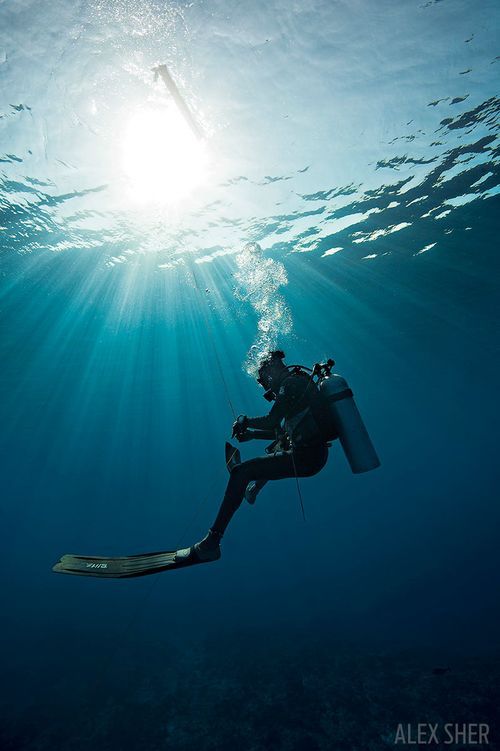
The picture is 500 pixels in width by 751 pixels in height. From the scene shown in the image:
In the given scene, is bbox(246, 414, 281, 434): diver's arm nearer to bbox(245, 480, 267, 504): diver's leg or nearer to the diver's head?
the diver's head

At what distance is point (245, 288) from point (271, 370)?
1591 centimetres

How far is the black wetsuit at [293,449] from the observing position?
4.21m

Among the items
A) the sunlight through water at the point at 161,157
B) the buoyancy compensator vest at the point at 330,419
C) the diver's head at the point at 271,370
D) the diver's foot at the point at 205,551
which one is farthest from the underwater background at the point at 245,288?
the diver's foot at the point at 205,551

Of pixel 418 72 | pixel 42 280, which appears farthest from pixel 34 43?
pixel 42 280

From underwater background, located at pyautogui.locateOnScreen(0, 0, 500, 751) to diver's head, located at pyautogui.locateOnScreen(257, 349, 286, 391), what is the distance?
0.77 meters

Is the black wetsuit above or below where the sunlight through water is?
below

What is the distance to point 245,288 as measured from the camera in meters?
19.8

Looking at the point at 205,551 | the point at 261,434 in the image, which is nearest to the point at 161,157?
the point at 261,434

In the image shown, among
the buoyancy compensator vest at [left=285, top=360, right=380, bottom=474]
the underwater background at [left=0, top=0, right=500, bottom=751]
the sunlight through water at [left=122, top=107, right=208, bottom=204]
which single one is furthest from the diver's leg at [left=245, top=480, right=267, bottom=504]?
the sunlight through water at [left=122, top=107, right=208, bottom=204]

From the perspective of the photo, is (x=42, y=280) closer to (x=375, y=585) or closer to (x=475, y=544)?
(x=375, y=585)

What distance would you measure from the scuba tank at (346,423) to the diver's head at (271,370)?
0.62 metres

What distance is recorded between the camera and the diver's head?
15.6ft

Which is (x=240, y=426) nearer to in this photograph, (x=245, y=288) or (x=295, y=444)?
(x=295, y=444)

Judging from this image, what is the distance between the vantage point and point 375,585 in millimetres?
31609
